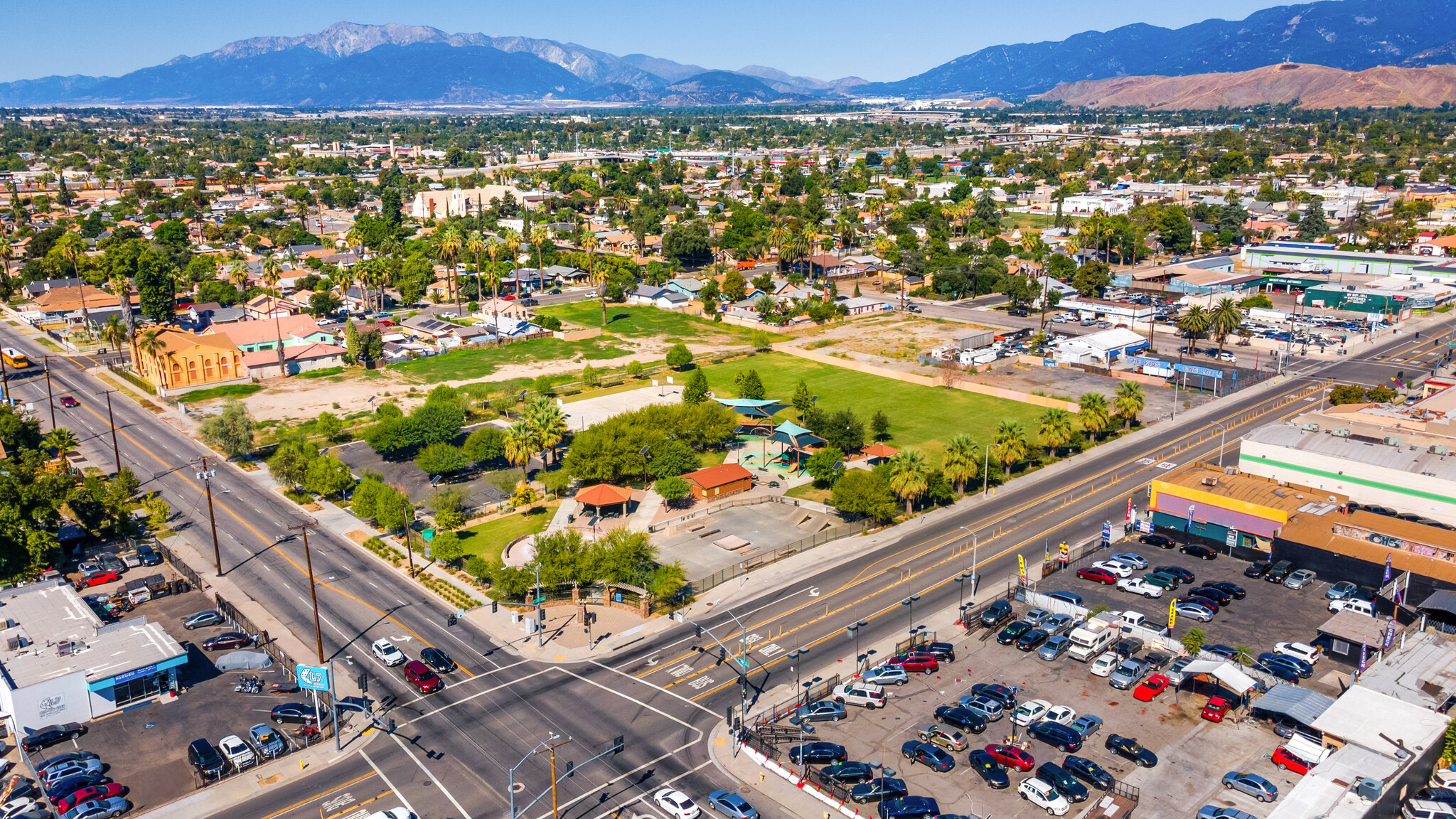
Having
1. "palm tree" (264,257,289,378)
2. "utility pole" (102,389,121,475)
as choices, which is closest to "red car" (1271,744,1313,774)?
"utility pole" (102,389,121,475)

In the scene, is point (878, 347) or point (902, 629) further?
point (878, 347)

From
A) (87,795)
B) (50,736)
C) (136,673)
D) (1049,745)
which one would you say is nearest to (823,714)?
(1049,745)

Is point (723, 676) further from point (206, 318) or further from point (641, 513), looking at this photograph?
point (206, 318)

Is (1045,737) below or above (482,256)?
below

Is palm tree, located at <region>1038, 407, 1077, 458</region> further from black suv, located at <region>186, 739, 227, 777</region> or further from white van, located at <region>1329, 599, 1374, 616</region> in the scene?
black suv, located at <region>186, 739, 227, 777</region>

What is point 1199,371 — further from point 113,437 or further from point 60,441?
point 60,441

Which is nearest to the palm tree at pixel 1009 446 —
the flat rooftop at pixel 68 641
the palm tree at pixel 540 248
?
the flat rooftop at pixel 68 641

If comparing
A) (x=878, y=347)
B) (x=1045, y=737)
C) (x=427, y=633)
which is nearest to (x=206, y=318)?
(x=878, y=347)
